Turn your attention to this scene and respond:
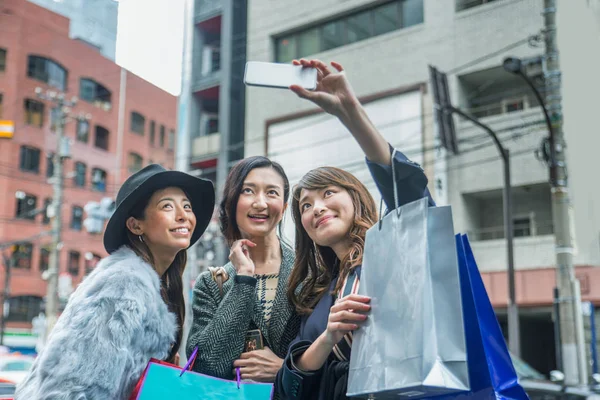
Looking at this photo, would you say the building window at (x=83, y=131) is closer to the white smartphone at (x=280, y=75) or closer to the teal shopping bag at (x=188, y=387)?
the teal shopping bag at (x=188, y=387)

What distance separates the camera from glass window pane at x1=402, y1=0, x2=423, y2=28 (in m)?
15.1

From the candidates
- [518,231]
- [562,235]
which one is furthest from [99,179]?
[562,235]

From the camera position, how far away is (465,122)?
48.1ft

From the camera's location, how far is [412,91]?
14688 millimetres

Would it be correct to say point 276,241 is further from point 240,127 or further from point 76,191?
point 76,191

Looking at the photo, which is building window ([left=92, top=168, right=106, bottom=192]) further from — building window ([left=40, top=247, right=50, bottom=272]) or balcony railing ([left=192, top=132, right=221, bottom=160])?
balcony railing ([left=192, top=132, right=221, bottom=160])

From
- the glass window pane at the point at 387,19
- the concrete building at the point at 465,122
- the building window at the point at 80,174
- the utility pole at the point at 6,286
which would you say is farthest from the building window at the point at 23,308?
the glass window pane at the point at 387,19


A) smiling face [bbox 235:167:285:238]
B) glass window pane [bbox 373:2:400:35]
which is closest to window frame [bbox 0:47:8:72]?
glass window pane [bbox 373:2:400:35]

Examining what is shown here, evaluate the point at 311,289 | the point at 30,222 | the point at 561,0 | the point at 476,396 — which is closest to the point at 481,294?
the point at 476,396

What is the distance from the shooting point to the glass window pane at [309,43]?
54.5 ft

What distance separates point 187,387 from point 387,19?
14.8 metres

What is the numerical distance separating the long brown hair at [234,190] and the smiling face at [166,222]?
0.15m

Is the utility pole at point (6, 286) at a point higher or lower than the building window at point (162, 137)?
lower

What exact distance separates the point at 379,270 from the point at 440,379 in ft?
1.07
